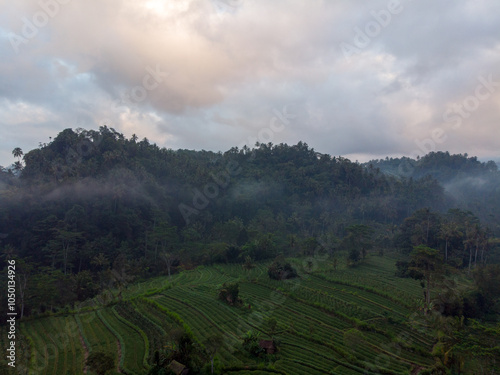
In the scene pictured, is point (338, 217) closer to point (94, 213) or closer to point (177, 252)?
point (177, 252)

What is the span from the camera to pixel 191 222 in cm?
6969

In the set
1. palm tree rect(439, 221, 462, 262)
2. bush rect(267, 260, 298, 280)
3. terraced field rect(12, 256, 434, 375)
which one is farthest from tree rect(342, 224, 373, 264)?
terraced field rect(12, 256, 434, 375)

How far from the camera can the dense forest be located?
4788 cm

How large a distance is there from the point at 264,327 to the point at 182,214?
4787 cm

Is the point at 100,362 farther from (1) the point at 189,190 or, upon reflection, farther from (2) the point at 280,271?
(1) the point at 189,190

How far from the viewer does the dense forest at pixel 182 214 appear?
157 ft

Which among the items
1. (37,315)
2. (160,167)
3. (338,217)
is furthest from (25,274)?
(338,217)

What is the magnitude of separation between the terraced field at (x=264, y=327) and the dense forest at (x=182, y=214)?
7485mm

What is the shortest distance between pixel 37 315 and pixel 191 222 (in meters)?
40.4

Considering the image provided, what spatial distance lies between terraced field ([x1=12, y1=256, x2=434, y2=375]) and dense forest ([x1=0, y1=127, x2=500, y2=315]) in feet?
24.6

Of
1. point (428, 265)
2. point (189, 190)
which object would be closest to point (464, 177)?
point (189, 190)

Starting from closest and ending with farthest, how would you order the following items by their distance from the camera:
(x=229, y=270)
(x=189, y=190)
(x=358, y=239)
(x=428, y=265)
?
(x=428, y=265), (x=229, y=270), (x=358, y=239), (x=189, y=190)

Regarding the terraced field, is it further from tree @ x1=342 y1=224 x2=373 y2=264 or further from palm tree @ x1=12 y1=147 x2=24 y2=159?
palm tree @ x1=12 y1=147 x2=24 y2=159

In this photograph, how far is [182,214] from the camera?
71.5 m
